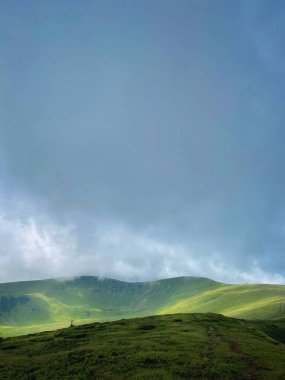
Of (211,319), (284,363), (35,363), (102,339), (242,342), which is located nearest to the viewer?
(284,363)

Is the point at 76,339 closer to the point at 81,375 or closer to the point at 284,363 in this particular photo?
the point at 81,375

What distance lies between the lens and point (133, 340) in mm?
83625

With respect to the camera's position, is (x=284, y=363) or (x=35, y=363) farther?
(x=35, y=363)

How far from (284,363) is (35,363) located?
4319cm

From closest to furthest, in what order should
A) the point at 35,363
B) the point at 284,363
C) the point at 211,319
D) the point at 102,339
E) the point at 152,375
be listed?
the point at 152,375 → the point at 284,363 → the point at 35,363 → the point at 102,339 → the point at 211,319

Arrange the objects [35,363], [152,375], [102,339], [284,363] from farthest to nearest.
Result: [102,339] < [35,363] < [284,363] < [152,375]

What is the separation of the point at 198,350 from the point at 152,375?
19.9 metres

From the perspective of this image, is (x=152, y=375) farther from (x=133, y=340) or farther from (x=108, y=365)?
(x=133, y=340)

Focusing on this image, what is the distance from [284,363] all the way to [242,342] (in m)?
24.9

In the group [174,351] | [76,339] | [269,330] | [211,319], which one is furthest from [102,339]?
[269,330]

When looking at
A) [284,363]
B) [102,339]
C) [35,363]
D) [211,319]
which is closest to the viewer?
[284,363]

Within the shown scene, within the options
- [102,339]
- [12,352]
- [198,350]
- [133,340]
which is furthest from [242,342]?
[12,352]

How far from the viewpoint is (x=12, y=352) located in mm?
84625

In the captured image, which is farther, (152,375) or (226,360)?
(226,360)
